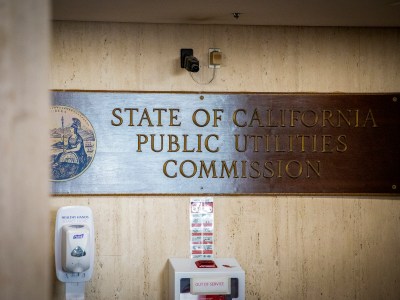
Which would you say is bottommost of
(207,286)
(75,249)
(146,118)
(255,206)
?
(207,286)

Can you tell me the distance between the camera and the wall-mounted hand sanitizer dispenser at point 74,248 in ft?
15.3

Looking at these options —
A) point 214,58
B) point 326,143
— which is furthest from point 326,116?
point 214,58

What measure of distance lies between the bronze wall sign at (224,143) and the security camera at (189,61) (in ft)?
0.90

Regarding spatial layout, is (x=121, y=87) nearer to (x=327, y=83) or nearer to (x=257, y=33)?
(x=257, y=33)

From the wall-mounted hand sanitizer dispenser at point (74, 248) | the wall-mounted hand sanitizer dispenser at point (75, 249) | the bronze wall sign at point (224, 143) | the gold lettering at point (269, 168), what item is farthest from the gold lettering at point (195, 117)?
the wall-mounted hand sanitizer dispenser at point (75, 249)

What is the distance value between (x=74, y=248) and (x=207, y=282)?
1009mm

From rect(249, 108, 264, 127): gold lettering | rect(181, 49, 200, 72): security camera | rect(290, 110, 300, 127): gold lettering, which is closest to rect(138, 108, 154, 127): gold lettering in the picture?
rect(181, 49, 200, 72): security camera

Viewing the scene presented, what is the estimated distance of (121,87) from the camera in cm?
514

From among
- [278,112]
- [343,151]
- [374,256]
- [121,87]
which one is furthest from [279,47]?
[374,256]

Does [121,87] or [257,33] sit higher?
[257,33]

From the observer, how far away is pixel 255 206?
5.23m

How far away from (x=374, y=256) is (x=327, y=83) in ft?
4.92

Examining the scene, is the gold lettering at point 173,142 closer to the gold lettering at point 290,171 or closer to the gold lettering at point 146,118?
the gold lettering at point 146,118

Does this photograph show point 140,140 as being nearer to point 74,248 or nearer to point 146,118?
point 146,118
